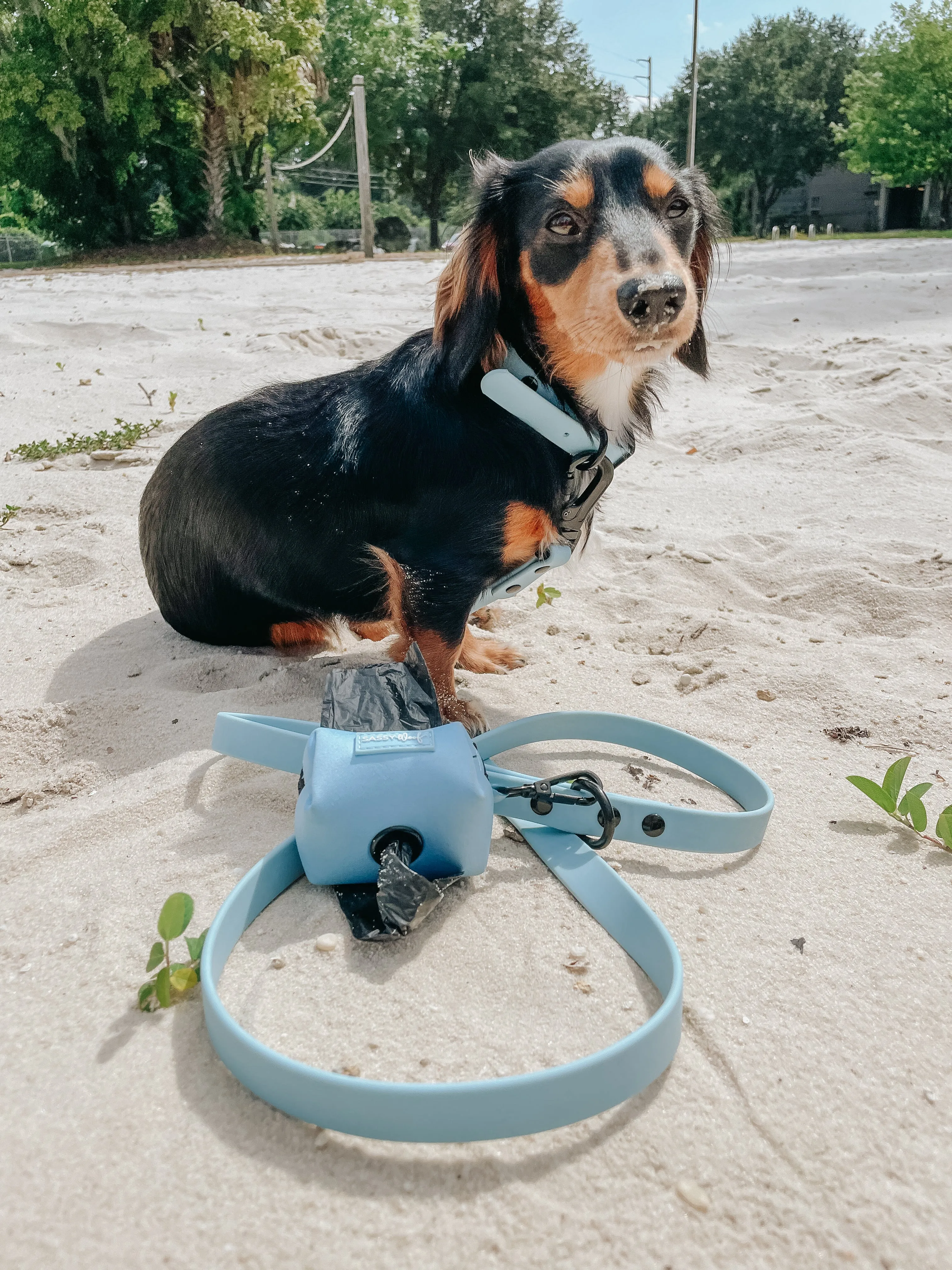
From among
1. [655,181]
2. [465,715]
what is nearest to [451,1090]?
[465,715]

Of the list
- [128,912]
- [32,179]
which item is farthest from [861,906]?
[32,179]

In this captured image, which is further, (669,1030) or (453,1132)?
(669,1030)

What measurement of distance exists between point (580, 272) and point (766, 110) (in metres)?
48.9

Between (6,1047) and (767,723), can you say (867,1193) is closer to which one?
(6,1047)

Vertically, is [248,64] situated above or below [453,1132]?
above

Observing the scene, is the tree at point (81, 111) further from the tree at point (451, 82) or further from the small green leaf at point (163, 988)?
the small green leaf at point (163, 988)

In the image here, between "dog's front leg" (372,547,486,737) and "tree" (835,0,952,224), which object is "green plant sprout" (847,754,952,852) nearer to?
"dog's front leg" (372,547,486,737)

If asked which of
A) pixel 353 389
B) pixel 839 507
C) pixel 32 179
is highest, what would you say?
pixel 32 179

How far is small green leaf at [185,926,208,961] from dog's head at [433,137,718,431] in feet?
5.14

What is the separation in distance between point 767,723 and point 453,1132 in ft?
5.31

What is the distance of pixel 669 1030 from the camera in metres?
1.39

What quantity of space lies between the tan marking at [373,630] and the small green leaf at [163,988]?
156cm

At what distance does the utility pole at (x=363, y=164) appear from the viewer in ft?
48.5

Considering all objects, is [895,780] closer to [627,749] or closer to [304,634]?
[627,749]
